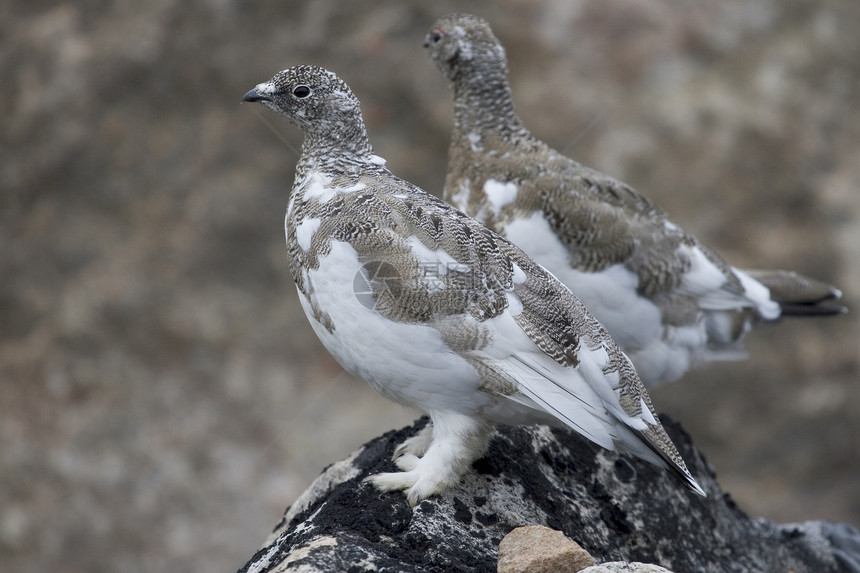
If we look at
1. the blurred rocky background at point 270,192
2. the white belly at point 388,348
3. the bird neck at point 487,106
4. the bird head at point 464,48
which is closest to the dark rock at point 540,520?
the white belly at point 388,348

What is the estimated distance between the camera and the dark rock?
2941 millimetres

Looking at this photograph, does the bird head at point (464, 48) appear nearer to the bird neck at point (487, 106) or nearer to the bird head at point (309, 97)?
the bird neck at point (487, 106)

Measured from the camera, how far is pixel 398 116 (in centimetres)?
861

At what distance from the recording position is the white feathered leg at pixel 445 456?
10.2ft

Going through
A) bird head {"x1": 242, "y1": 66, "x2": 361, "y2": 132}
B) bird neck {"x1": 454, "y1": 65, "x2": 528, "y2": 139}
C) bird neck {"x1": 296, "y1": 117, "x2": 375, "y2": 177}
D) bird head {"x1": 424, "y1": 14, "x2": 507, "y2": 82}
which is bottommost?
bird neck {"x1": 296, "y1": 117, "x2": 375, "y2": 177}

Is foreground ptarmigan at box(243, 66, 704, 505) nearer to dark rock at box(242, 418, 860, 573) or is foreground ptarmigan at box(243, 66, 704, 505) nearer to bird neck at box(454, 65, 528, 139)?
dark rock at box(242, 418, 860, 573)

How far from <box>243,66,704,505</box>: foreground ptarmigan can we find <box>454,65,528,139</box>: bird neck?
4.48 feet

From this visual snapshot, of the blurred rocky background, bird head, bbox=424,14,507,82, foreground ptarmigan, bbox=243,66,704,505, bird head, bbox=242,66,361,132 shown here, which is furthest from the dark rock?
the blurred rocky background

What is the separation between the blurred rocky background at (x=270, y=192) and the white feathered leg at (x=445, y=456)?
5.03 m

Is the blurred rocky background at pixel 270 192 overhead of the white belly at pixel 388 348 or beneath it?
overhead

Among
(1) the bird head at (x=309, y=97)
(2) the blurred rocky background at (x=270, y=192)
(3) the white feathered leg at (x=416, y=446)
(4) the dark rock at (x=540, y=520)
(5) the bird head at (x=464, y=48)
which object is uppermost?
(2) the blurred rocky background at (x=270, y=192)

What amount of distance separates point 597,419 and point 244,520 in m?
5.59

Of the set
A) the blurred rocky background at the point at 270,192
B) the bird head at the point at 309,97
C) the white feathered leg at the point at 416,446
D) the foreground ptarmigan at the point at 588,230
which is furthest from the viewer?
the blurred rocky background at the point at 270,192

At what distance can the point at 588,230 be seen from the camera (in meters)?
4.32
